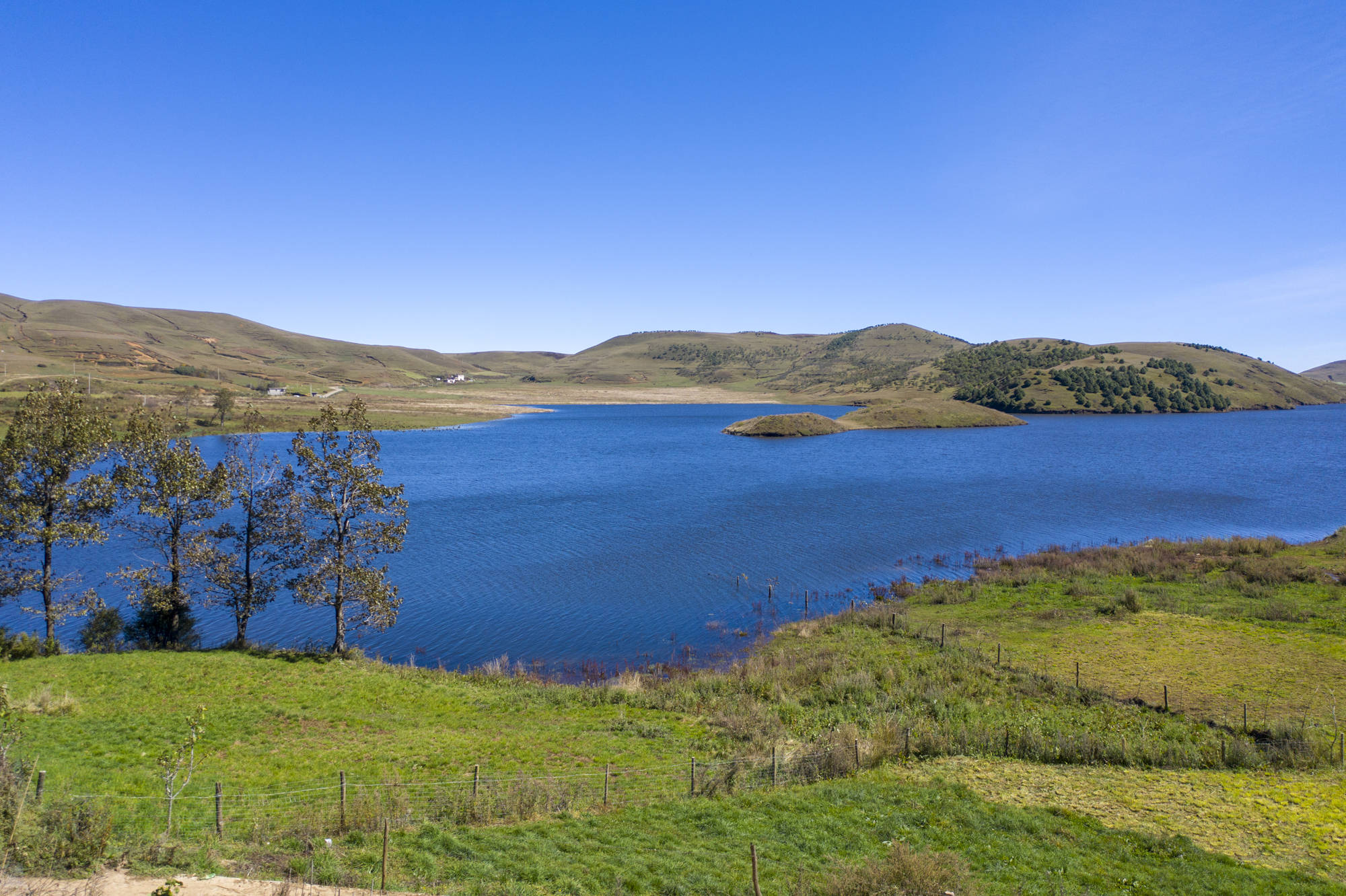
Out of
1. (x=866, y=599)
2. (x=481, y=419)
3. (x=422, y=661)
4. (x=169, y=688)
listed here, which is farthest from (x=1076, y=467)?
(x=481, y=419)

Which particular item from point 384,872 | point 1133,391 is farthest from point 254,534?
point 1133,391

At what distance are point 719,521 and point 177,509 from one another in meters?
40.5

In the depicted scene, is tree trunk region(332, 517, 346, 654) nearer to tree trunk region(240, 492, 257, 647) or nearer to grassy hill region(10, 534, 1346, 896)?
grassy hill region(10, 534, 1346, 896)

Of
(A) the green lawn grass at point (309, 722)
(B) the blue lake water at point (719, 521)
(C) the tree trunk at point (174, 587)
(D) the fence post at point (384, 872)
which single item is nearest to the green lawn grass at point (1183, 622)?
(B) the blue lake water at point (719, 521)

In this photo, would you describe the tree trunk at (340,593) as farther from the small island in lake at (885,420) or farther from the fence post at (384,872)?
the small island in lake at (885,420)

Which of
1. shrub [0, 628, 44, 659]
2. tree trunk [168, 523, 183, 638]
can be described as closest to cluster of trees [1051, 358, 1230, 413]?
tree trunk [168, 523, 183, 638]

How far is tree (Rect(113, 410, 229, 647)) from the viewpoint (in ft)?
97.9

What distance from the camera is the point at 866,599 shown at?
1593 inches

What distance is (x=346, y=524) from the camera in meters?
31.6

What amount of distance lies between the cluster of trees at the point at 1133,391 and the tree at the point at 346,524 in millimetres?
198412

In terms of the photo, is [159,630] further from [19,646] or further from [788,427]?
[788,427]

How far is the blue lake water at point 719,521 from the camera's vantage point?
3634 centimetres

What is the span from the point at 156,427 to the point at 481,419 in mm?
147736

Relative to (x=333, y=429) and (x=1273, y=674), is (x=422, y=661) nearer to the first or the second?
(x=333, y=429)
